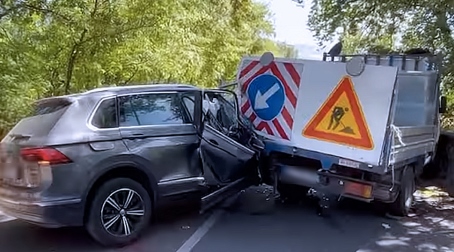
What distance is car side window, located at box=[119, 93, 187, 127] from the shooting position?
6.02 m

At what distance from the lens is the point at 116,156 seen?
18.4 feet

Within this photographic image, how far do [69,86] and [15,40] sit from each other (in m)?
1.99

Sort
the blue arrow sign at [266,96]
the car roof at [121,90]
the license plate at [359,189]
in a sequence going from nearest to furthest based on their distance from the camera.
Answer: the car roof at [121,90] < the license plate at [359,189] < the blue arrow sign at [266,96]

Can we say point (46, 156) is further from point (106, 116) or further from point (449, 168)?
point (449, 168)

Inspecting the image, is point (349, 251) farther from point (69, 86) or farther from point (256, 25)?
point (256, 25)

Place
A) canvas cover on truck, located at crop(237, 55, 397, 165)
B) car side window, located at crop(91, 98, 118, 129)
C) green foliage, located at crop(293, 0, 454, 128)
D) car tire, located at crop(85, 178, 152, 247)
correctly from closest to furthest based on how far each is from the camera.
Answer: car tire, located at crop(85, 178, 152, 247)
car side window, located at crop(91, 98, 118, 129)
canvas cover on truck, located at crop(237, 55, 397, 165)
green foliage, located at crop(293, 0, 454, 128)

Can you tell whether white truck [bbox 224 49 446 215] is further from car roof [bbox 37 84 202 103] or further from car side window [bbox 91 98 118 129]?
car side window [bbox 91 98 118 129]

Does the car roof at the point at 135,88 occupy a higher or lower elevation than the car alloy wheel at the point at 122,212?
higher

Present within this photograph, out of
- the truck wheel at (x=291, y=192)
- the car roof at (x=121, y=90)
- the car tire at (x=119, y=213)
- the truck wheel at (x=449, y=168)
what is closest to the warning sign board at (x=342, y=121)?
the truck wheel at (x=291, y=192)

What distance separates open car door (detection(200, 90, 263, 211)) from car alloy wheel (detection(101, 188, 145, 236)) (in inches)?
43.8

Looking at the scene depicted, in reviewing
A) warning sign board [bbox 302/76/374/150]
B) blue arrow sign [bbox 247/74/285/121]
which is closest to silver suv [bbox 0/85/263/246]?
blue arrow sign [bbox 247/74/285/121]

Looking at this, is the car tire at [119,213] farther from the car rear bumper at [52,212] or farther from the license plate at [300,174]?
the license plate at [300,174]

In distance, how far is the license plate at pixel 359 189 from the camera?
6.61m

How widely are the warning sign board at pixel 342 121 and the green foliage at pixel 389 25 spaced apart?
3654 millimetres
